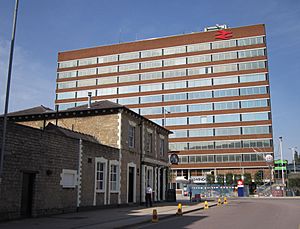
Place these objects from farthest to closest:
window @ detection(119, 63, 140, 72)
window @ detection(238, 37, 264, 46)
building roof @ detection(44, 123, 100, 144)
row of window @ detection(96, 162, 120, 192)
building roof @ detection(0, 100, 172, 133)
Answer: window @ detection(119, 63, 140, 72) < window @ detection(238, 37, 264, 46) < building roof @ detection(0, 100, 172, 133) < building roof @ detection(44, 123, 100, 144) < row of window @ detection(96, 162, 120, 192)

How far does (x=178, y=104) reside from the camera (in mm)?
81688

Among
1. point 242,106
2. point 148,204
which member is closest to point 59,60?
point 242,106

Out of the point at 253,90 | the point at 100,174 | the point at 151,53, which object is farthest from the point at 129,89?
the point at 100,174

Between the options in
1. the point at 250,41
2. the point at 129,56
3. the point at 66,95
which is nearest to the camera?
the point at 250,41

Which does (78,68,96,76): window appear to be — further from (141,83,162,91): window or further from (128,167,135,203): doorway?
(128,167,135,203): doorway

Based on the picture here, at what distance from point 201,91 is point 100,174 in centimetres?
5992

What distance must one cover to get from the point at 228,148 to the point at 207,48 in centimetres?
2334

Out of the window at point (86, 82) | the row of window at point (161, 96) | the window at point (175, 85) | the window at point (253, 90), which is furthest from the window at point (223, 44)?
the window at point (86, 82)

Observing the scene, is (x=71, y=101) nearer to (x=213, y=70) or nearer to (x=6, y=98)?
(x=213, y=70)

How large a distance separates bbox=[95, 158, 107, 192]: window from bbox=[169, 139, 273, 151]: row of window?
57.4 meters

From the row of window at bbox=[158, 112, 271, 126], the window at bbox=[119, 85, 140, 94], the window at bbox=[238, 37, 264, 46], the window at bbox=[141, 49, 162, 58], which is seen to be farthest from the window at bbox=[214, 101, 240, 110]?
the window at bbox=[119, 85, 140, 94]

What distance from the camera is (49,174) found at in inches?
709

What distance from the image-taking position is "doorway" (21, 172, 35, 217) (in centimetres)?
1634

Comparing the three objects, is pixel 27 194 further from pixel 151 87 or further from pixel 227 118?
pixel 151 87
